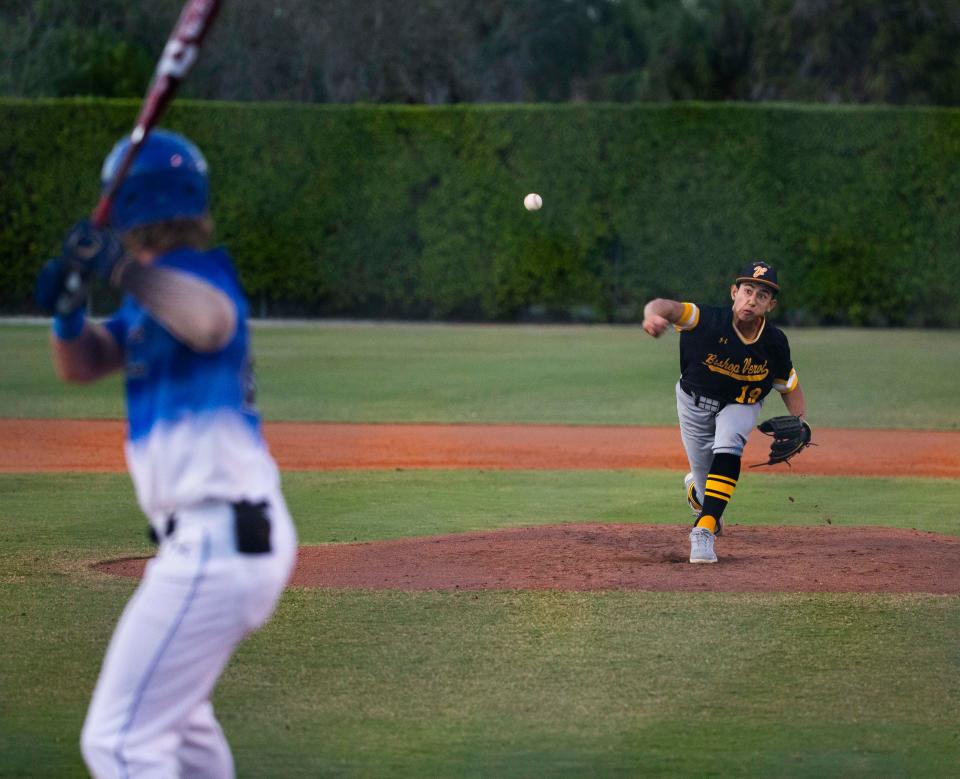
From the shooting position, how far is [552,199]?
104 ft

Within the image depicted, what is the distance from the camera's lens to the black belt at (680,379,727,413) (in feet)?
28.7

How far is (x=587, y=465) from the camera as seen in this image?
13.0 meters

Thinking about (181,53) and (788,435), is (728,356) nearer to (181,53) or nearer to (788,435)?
(788,435)

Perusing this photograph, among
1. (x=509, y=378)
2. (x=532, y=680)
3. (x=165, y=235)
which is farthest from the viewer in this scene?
(x=509, y=378)

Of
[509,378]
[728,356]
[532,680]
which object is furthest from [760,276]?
[509,378]

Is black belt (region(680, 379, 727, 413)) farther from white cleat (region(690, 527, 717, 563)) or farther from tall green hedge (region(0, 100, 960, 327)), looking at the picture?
tall green hedge (region(0, 100, 960, 327))

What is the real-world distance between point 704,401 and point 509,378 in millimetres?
11992

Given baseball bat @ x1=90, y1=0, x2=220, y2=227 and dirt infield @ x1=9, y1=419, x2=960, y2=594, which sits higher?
baseball bat @ x1=90, y1=0, x2=220, y2=227

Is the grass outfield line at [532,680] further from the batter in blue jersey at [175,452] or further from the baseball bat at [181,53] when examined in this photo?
the baseball bat at [181,53]

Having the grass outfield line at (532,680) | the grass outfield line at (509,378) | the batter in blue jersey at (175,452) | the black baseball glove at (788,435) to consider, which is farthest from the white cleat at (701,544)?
the grass outfield line at (509,378)

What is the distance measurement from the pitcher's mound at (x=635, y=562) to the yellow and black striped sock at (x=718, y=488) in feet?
0.85


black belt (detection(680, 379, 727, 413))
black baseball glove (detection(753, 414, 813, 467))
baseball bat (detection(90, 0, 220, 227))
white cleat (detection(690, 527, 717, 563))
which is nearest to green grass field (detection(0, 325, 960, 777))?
white cleat (detection(690, 527, 717, 563))

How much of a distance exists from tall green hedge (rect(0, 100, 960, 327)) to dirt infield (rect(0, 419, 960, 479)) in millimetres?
16129

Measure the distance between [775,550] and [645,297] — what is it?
77.3ft
